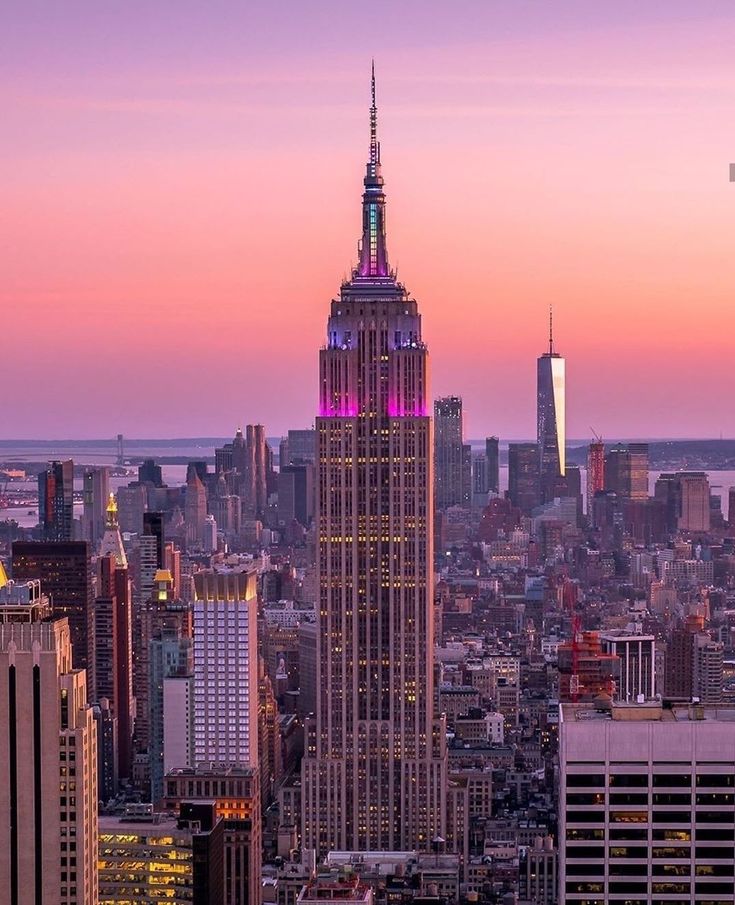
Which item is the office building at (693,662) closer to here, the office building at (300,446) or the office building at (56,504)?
the office building at (300,446)

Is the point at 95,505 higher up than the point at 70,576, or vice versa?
the point at 95,505

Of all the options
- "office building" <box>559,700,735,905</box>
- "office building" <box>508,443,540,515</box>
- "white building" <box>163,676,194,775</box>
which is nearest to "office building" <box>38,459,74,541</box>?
"white building" <box>163,676,194,775</box>

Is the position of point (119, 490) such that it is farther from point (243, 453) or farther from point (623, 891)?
point (623, 891)

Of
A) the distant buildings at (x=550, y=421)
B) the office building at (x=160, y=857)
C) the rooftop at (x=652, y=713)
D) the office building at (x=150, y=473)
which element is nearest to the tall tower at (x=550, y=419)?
the distant buildings at (x=550, y=421)

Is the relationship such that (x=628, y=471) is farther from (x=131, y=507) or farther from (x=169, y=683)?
(x=169, y=683)

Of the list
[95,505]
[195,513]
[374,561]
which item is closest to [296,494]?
[374,561]

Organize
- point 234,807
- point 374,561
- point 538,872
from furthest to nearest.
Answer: point 374,561 < point 538,872 < point 234,807

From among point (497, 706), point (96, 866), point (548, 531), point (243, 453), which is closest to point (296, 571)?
point (243, 453)
